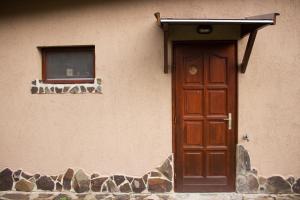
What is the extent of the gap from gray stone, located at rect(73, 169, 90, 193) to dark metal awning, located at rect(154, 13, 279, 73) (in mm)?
2095

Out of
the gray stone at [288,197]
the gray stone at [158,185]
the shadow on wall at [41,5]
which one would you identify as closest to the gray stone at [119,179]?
the gray stone at [158,185]

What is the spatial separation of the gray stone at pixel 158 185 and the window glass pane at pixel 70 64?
76.3 inches

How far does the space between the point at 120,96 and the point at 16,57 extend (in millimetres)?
1813

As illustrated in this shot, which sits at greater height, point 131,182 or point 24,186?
point 131,182

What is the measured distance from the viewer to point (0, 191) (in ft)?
16.1

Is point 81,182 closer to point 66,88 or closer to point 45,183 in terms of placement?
point 45,183

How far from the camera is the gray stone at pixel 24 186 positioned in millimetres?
4875

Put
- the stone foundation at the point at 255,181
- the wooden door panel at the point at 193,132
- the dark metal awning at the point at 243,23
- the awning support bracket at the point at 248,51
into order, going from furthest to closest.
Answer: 1. the wooden door panel at the point at 193,132
2. the stone foundation at the point at 255,181
3. the awning support bracket at the point at 248,51
4. the dark metal awning at the point at 243,23

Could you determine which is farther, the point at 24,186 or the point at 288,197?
the point at 24,186

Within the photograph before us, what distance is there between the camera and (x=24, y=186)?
192 inches

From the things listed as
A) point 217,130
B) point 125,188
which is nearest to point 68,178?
point 125,188

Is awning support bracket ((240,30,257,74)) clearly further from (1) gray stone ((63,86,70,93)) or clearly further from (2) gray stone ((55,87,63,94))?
(2) gray stone ((55,87,63,94))

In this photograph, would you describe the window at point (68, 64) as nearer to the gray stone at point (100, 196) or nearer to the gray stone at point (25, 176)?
the gray stone at point (25, 176)

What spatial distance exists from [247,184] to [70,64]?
3375 millimetres
